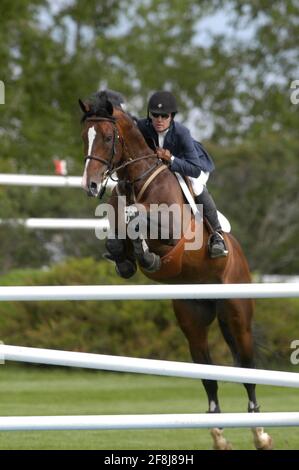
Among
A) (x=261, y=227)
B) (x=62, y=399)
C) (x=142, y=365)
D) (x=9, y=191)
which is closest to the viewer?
(x=142, y=365)

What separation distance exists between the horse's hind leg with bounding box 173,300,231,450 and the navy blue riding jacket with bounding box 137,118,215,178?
3.07 ft

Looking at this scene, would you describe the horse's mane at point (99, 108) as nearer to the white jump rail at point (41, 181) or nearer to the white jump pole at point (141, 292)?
the white jump pole at point (141, 292)

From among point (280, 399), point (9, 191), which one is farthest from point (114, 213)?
point (9, 191)

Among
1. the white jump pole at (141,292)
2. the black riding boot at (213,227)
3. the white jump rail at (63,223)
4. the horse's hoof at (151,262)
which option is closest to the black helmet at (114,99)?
the black riding boot at (213,227)

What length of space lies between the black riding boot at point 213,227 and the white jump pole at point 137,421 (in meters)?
2.18

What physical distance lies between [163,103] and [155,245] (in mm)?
866

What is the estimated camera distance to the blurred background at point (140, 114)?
11.7m

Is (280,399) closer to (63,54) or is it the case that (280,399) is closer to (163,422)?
(163,422)

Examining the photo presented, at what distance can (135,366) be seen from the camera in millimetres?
4664

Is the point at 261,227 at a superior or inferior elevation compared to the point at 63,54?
inferior

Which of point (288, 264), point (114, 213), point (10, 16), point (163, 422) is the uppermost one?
point (10, 16)

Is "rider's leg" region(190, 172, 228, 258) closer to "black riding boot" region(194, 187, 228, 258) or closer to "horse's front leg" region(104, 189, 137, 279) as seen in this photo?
"black riding boot" region(194, 187, 228, 258)

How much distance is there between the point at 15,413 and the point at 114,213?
2.12 meters

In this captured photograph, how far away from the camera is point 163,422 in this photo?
186 inches
